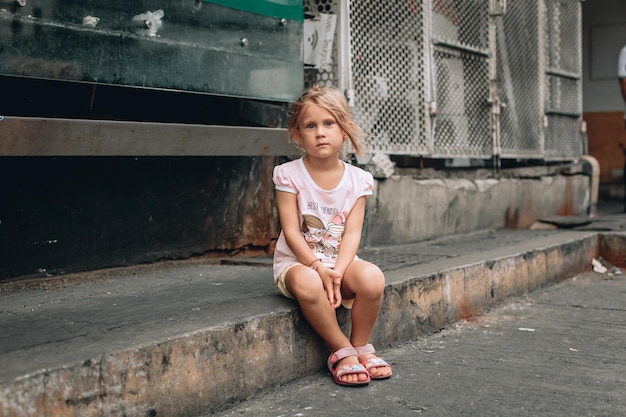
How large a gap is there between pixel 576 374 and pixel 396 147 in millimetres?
2581

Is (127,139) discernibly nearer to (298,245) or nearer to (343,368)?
(298,245)

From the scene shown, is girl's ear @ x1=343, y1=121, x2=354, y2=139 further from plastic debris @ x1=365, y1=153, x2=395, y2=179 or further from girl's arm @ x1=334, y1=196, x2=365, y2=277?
plastic debris @ x1=365, y1=153, x2=395, y2=179

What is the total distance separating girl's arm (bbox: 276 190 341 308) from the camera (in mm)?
3020

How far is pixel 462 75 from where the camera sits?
6.19 m

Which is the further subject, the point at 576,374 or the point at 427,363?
the point at 427,363

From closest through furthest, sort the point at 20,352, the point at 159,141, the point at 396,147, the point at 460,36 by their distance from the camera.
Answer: the point at 20,352 → the point at 159,141 → the point at 396,147 → the point at 460,36

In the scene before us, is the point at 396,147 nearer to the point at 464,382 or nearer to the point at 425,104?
the point at 425,104

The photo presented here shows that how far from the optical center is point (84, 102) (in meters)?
3.71

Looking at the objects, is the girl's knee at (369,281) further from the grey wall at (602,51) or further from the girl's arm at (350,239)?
the grey wall at (602,51)

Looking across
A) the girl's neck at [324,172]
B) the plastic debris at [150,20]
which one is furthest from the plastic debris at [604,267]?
the plastic debris at [150,20]

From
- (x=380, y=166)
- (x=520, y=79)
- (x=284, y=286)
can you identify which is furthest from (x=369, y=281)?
(x=520, y=79)

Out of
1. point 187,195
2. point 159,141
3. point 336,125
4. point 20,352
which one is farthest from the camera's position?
point 187,195

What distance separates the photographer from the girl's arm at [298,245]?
3020mm

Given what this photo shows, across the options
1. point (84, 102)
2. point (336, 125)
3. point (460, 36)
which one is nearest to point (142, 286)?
point (84, 102)
